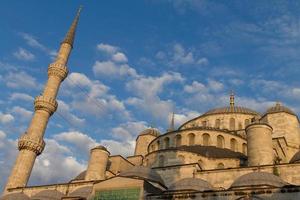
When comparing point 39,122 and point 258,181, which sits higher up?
point 39,122

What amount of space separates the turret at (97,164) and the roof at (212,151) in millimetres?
4008

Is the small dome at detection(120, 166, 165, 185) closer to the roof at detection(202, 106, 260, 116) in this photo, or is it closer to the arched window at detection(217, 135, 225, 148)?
the arched window at detection(217, 135, 225, 148)

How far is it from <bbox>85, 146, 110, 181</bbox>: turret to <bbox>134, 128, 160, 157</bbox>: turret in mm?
7157

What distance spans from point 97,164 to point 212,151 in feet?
20.4

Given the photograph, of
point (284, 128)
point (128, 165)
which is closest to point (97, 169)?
point (128, 165)

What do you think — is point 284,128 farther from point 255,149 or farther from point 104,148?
point 104,148

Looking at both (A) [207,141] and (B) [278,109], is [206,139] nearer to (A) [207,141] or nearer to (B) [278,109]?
(A) [207,141]

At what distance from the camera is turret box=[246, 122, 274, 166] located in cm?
1634

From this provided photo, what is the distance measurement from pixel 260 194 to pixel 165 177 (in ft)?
19.9

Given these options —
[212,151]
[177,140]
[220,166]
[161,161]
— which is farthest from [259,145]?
[177,140]

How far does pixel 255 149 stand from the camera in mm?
16625

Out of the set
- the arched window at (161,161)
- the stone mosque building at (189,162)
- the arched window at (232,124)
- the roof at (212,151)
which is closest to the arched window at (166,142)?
the stone mosque building at (189,162)

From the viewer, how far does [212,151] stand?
19.5 metres

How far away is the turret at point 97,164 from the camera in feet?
62.9
